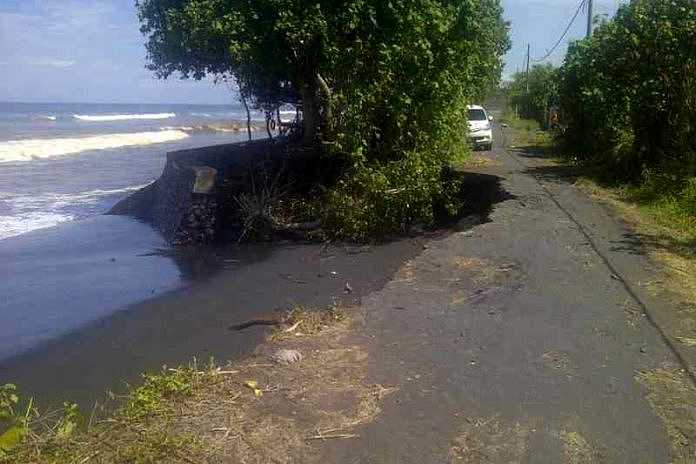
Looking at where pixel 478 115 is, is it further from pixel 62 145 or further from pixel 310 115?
pixel 62 145

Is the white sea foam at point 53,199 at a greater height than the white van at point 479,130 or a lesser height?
lesser

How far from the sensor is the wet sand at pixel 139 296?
6355 mm

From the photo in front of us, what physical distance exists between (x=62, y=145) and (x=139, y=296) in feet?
90.0

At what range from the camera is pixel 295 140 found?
46.4ft

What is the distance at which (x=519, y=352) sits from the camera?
18.0 ft

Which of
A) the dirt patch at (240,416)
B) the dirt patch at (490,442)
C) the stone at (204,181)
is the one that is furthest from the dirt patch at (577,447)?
the stone at (204,181)

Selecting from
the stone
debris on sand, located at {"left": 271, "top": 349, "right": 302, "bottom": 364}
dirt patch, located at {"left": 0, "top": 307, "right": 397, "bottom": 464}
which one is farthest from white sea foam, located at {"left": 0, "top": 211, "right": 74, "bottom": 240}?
dirt patch, located at {"left": 0, "top": 307, "right": 397, "bottom": 464}

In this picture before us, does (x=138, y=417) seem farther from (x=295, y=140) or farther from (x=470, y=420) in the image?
(x=295, y=140)

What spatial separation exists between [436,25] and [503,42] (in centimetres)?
1497

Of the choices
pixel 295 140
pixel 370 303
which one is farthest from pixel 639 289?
pixel 295 140

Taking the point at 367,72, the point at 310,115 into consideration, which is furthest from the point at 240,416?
the point at 310,115

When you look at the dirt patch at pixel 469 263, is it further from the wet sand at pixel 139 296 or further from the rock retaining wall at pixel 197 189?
the rock retaining wall at pixel 197 189

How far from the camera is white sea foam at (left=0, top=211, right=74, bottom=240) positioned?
42.9 feet

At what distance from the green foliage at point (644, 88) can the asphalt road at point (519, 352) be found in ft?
16.1
